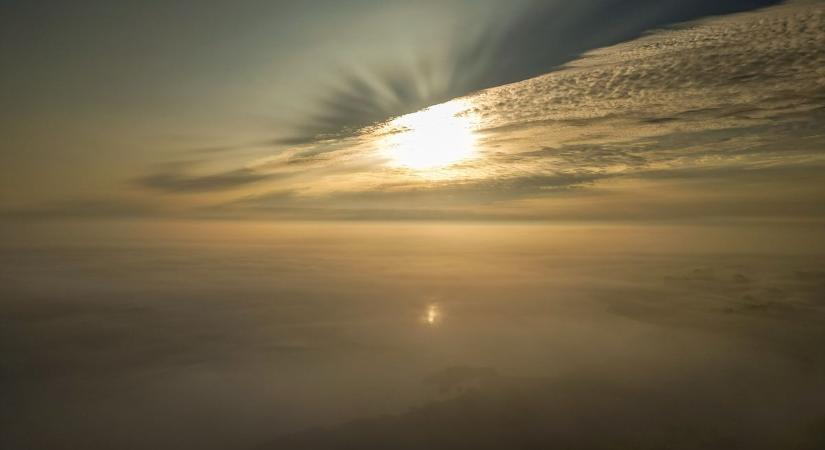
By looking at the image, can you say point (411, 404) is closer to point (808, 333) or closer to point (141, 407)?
point (141, 407)

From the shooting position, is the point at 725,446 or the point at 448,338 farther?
the point at 448,338

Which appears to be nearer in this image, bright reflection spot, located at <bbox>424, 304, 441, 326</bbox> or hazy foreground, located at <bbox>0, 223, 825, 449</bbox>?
hazy foreground, located at <bbox>0, 223, 825, 449</bbox>

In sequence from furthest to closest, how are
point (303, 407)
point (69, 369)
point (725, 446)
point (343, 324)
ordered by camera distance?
point (343, 324) → point (69, 369) → point (303, 407) → point (725, 446)

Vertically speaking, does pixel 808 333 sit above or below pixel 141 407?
below

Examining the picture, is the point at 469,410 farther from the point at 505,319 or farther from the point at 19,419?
the point at 505,319

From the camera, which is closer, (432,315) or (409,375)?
(409,375)

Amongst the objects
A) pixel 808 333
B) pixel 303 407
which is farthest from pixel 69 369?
pixel 808 333

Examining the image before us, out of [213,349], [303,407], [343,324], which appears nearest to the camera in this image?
[303,407]

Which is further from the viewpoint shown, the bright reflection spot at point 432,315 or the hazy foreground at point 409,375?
the bright reflection spot at point 432,315
